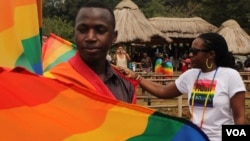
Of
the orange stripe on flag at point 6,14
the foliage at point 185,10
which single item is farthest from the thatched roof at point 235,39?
the orange stripe on flag at point 6,14

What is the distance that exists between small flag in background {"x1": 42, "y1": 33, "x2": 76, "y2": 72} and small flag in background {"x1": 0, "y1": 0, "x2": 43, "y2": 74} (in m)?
0.82

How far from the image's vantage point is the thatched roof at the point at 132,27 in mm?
22781

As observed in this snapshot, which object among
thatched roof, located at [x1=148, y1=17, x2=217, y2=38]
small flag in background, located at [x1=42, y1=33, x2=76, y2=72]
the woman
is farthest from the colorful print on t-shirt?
thatched roof, located at [x1=148, y1=17, x2=217, y2=38]

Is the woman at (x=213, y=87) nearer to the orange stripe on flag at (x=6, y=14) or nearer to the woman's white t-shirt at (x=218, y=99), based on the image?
the woman's white t-shirt at (x=218, y=99)

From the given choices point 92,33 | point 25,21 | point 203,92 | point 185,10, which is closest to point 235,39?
point 203,92

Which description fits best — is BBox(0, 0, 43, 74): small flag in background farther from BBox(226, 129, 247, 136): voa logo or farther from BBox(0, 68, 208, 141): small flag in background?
BBox(226, 129, 247, 136): voa logo

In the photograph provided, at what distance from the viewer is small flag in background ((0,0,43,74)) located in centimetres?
268

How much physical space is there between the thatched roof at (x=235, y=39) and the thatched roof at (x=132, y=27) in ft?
12.3

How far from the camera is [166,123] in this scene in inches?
88.4

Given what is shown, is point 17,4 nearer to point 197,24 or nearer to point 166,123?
point 166,123

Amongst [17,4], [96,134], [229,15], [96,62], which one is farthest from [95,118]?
[229,15]

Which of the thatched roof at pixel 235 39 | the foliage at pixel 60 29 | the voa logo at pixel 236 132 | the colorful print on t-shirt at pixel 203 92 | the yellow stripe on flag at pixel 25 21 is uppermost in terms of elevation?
the yellow stripe on flag at pixel 25 21

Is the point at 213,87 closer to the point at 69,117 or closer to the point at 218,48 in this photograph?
the point at 218,48

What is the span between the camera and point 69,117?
206 cm
